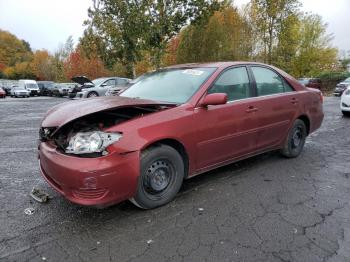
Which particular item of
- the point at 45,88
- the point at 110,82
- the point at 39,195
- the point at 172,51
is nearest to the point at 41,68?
the point at 45,88

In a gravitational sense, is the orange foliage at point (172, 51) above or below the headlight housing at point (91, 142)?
above

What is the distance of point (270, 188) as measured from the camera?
420cm

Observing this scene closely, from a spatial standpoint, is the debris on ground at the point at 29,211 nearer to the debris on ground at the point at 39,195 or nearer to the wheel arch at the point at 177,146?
the debris on ground at the point at 39,195

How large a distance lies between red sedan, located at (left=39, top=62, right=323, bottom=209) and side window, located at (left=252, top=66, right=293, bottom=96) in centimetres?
2

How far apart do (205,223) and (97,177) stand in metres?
1.14

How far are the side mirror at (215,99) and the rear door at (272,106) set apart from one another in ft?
3.23

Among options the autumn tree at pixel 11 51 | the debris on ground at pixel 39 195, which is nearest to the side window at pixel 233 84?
the debris on ground at pixel 39 195

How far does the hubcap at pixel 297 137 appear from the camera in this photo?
5.50 meters

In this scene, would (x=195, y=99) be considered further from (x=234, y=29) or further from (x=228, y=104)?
(x=234, y=29)

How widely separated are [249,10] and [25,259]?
28.0 meters

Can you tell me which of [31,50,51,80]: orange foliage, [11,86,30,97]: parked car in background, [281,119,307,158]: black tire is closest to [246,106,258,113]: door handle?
[281,119,307,158]: black tire

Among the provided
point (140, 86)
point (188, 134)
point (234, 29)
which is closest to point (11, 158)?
point (140, 86)

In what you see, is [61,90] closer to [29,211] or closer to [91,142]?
[29,211]

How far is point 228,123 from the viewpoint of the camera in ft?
13.7
